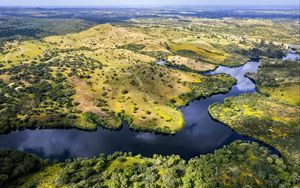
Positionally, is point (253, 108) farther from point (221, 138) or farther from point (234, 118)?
point (221, 138)

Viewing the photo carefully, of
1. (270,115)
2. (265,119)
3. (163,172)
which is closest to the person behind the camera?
(163,172)

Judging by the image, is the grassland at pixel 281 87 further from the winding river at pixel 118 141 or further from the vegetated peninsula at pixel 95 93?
the winding river at pixel 118 141

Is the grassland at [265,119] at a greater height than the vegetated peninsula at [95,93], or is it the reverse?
the vegetated peninsula at [95,93]

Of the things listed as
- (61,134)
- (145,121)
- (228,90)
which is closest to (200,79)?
(228,90)

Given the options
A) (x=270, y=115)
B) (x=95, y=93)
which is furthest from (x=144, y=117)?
(x=270, y=115)

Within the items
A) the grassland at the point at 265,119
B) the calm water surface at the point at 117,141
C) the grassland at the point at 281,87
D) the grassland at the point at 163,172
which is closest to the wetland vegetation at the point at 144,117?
the grassland at the point at 163,172

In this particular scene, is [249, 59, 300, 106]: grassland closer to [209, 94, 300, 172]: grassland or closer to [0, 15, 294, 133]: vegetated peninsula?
[209, 94, 300, 172]: grassland

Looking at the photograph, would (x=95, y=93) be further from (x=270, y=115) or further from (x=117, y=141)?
(x=270, y=115)

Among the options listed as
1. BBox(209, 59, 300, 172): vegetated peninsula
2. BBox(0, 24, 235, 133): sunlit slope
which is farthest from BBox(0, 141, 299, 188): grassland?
BBox(0, 24, 235, 133): sunlit slope
